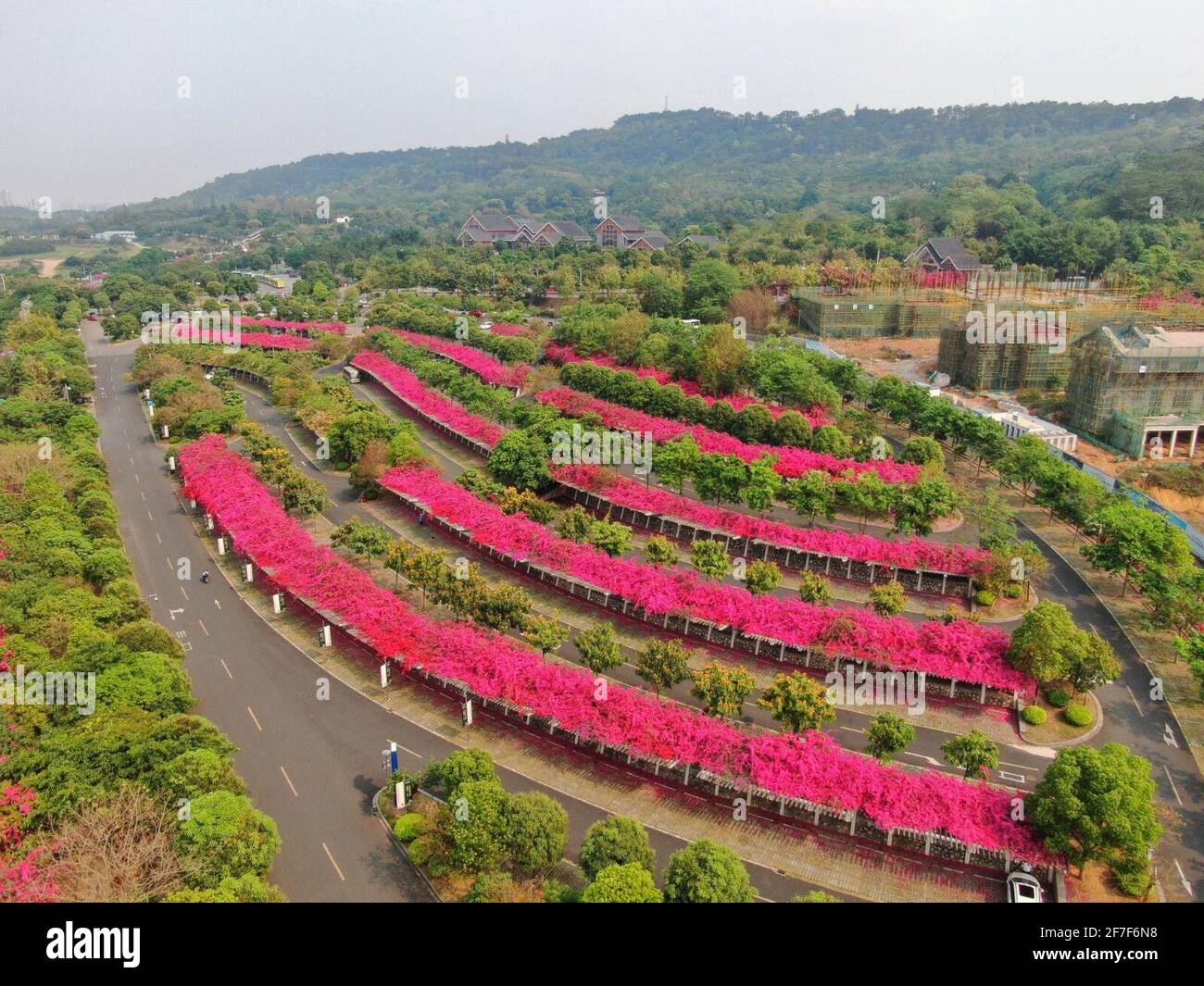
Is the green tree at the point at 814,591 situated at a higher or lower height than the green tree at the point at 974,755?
higher

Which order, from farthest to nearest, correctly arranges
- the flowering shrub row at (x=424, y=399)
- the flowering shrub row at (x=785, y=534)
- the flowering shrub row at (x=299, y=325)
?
1. the flowering shrub row at (x=299, y=325)
2. the flowering shrub row at (x=424, y=399)
3. the flowering shrub row at (x=785, y=534)

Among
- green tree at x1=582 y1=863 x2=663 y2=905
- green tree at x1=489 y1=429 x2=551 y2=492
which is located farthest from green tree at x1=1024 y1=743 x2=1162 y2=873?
green tree at x1=489 y1=429 x2=551 y2=492

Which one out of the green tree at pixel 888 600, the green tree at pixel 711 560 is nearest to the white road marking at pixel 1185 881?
the green tree at pixel 888 600

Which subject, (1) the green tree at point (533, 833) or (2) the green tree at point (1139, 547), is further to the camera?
(2) the green tree at point (1139, 547)

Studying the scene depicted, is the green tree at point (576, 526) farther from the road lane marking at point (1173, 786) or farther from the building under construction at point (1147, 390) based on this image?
the building under construction at point (1147, 390)

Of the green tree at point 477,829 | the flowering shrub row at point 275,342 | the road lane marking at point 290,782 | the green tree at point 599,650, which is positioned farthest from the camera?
the flowering shrub row at point 275,342

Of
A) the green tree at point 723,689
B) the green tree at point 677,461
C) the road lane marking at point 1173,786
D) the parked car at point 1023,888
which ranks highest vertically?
the green tree at point 677,461
